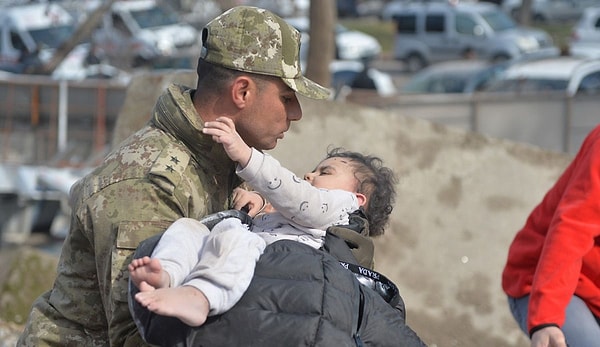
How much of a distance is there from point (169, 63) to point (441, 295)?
20049 millimetres

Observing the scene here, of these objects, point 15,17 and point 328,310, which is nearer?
point 328,310

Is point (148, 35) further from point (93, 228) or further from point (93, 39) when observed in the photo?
point (93, 228)

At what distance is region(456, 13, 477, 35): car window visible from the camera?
33719 millimetres

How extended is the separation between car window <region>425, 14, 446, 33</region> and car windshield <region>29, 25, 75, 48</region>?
1227 cm

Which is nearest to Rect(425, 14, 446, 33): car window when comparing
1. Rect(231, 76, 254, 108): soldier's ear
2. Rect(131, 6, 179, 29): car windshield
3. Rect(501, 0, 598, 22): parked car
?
Rect(131, 6, 179, 29): car windshield

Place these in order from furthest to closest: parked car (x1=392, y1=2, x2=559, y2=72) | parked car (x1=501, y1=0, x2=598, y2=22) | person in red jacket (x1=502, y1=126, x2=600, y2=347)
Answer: parked car (x1=501, y1=0, x2=598, y2=22) → parked car (x1=392, y1=2, x2=559, y2=72) → person in red jacket (x1=502, y1=126, x2=600, y2=347)

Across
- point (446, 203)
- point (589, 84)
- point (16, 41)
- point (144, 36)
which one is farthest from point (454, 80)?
point (446, 203)

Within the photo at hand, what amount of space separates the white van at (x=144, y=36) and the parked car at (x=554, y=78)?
871 centimetres

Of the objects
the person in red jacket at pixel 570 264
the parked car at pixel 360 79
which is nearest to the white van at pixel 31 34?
the parked car at pixel 360 79

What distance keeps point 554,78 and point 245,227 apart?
13.8 m

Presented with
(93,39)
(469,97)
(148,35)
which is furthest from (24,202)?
(148,35)

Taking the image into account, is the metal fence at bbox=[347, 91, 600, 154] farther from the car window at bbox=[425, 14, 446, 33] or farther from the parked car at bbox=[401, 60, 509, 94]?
the car window at bbox=[425, 14, 446, 33]

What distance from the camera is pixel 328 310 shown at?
2678 mm

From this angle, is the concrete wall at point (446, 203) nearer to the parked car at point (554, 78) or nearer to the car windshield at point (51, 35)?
the parked car at point (554, 78)
